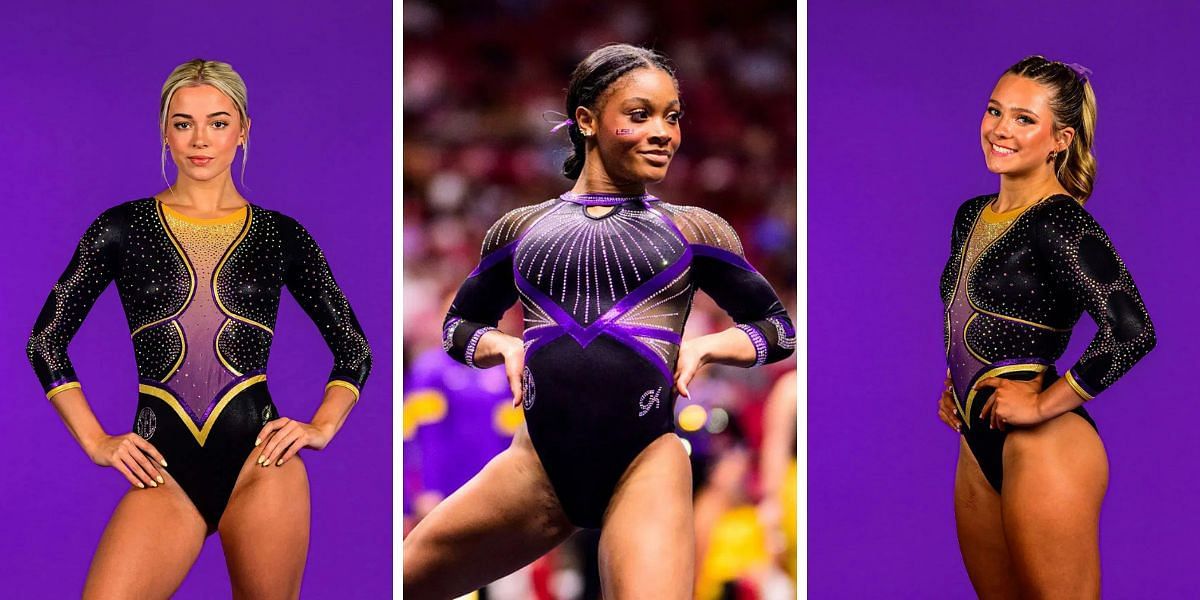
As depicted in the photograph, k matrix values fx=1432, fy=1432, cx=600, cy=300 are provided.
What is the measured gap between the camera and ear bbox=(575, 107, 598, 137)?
3.79 m

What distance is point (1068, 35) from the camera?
14.7ft

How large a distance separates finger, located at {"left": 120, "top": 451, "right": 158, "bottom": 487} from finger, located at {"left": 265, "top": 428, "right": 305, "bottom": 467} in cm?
28

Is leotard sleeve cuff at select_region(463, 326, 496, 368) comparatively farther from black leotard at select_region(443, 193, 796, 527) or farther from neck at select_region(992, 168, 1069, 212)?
neck at select_region(992, 168, 1069, 212)

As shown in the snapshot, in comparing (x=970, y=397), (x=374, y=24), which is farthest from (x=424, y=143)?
(x=970, y=397)

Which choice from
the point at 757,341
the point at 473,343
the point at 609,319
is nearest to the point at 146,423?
the point at 473,343

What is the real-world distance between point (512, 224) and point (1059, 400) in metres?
1.48

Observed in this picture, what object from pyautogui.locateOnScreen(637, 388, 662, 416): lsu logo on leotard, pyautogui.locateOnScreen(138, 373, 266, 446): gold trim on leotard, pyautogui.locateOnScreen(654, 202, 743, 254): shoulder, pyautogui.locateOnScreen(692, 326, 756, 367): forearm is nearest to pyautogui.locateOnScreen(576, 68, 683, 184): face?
pyautogui.locateOnScreen(654, 202, 743, 254): shoulder

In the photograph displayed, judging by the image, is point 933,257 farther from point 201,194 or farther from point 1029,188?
point 201,194

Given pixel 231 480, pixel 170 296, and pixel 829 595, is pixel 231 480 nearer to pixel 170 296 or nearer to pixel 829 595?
pixel 170 296

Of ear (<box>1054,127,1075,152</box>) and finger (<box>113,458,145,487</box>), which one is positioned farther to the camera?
ear (<box>1054,127,1075,152</box>)

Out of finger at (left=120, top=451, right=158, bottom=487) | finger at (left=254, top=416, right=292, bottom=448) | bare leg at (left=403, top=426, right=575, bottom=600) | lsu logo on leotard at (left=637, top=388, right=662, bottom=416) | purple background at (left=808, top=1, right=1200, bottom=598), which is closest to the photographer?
finger at (left=120, top=451, right=158, bottom=487)

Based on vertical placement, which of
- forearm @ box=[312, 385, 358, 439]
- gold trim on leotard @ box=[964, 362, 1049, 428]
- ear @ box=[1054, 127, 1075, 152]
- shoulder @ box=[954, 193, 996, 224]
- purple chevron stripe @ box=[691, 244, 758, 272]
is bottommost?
forearm @ box=[312, 385, 358, 439]

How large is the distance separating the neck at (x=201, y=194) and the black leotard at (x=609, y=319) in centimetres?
71

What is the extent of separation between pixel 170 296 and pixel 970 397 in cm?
204
